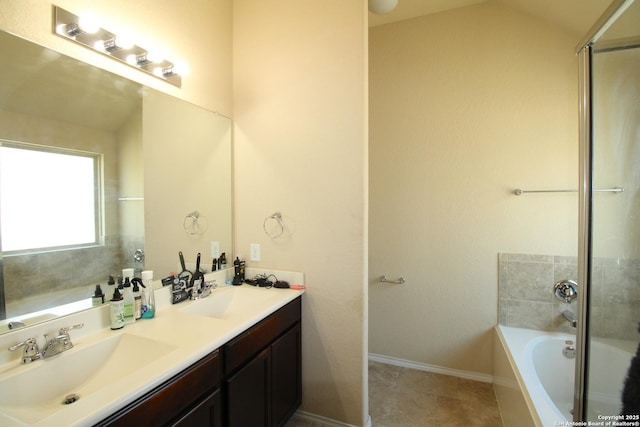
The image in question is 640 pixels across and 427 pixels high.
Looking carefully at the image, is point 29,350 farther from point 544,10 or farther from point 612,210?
point 544,10

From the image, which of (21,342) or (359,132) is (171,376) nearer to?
(21,342)

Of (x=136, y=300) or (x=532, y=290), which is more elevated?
(x=136, y=300)

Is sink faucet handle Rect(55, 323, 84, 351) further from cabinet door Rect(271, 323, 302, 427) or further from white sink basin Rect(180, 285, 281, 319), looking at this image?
cabinet door Rect(271, 323, 302, 427)

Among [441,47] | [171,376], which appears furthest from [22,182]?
[441,47]

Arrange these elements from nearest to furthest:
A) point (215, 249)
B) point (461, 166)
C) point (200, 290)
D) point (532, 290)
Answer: point (200, 290) → point (215, 249) → point (532, 290) → point (461, 166)

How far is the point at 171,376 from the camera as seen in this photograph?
3.17 feet

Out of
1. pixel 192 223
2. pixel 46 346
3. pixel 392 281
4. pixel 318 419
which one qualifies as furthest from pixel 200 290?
pixel 392 281

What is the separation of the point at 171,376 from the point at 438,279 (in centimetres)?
219

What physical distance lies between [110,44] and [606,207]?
7.49 feet

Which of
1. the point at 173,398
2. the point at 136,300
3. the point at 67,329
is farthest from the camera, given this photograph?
the point at 136,300

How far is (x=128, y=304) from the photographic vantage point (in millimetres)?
1285

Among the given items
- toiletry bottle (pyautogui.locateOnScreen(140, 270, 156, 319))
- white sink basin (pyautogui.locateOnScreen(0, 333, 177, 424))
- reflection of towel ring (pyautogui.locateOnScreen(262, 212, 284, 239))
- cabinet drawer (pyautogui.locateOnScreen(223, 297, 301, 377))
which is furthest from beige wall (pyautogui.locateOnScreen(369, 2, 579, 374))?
white sink basin (pyautogui.locateOnScreen(0, 333, 177, 424))

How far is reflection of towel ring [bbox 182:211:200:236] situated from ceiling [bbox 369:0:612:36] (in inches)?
89.8

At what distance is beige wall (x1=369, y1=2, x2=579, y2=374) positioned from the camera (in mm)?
2145
